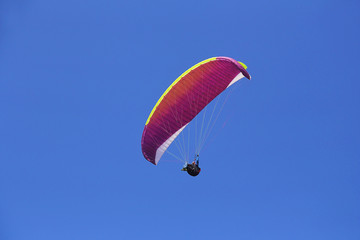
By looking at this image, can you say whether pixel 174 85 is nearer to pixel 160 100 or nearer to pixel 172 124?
pixel 160 100

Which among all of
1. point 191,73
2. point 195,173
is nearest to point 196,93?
point 191,73

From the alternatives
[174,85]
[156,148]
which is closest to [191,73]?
[174,85]

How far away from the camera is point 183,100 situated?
19.4 metres

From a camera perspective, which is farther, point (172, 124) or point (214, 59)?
point (172, 124)

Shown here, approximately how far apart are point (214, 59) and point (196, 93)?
3.09m

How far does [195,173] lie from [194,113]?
13.9 ft

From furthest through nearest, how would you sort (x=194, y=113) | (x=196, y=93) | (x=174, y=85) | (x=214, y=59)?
1. (x=194, y=113)
2. (x=196, y=93)
3. (x=174, y=85)
4. (x=214, y=59)

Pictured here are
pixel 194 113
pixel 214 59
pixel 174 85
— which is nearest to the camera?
pixel 214 59

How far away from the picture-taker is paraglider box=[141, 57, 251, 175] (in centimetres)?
1838

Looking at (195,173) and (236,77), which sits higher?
(236,77)

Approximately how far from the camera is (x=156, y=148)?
20.2 m

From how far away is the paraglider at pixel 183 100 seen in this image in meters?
18.4

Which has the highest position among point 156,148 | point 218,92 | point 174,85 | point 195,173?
point 218,92

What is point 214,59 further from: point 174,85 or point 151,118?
point 151,118
